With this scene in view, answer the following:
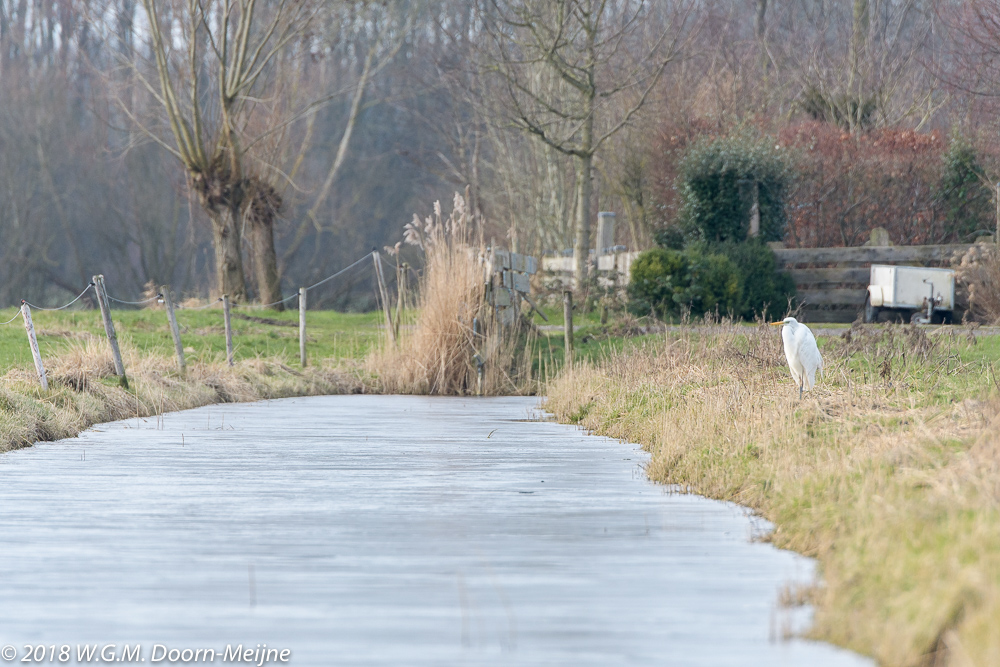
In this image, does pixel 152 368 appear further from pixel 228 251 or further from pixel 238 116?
pixel 238 116

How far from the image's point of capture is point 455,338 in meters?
15.0

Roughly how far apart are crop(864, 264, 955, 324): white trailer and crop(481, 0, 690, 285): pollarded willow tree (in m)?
5.05

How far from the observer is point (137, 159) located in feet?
121

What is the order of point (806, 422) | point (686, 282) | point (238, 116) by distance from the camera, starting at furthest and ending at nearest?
point (238, 116), point (686, 282), point (806, 422)

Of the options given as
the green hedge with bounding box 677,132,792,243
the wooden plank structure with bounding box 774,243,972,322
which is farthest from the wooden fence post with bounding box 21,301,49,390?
the green hedge with bounding box 677,132,792,243

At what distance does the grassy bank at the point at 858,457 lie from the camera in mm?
3514

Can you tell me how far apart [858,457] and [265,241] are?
21878 mm

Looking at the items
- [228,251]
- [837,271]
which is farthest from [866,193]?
[228,251]

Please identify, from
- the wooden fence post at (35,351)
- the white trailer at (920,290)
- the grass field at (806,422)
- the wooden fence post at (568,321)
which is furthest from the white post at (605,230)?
the wooden fence post at (35,351)

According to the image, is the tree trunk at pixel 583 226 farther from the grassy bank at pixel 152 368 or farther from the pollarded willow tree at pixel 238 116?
the pollarded willow tree at pixel 238 116

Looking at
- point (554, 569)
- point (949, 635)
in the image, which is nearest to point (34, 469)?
point (554, 569)

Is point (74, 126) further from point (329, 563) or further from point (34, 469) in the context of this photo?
point (329, 563)

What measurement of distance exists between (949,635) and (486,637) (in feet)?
4.01

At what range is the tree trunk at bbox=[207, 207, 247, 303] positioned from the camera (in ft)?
82.6
